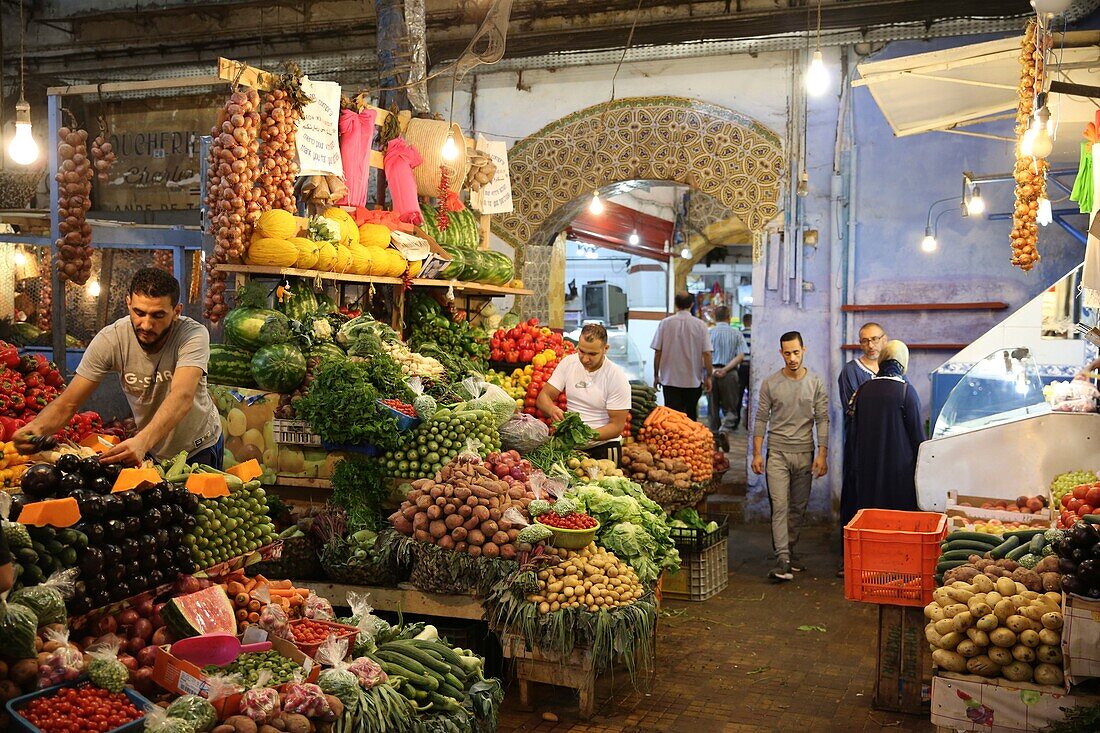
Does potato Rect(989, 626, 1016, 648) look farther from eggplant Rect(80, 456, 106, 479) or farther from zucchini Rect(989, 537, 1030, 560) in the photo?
eggplant Rect(80, 456, 106, 479)

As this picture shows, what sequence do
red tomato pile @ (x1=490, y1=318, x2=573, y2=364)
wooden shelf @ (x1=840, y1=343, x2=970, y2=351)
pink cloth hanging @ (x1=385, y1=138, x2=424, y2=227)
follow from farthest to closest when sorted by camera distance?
wooden shelf @ (x1=840, y1=343, x2=970, y2=351) → red tomato pile @ (x1=490, y1=318, x2=573, y2=364) → pink cloth hanging @ (x1=385, y1=138, x2=424, y2=227)

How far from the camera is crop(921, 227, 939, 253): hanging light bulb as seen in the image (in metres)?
9.36

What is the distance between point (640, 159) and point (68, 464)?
7911 mm

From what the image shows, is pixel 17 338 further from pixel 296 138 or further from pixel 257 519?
pixel 257 519

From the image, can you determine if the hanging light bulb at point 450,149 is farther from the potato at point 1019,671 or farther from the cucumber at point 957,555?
the potato at point 1019,671

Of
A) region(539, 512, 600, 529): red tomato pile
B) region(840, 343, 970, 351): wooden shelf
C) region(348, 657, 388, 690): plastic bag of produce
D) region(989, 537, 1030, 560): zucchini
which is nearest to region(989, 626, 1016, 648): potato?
region(989, 537, 1030, 560): zucchini

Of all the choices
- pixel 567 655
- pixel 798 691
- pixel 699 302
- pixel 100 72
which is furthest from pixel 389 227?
pixel 699 302

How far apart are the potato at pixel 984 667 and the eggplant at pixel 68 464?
352 centimetres

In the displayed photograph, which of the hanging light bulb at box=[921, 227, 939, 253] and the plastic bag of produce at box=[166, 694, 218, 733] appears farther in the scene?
the hanging light bulb at box=[921, 227, 939, 253]

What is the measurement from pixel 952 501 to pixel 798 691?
1.69 meters

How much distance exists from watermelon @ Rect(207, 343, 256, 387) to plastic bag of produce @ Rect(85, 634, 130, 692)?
313 centimetres

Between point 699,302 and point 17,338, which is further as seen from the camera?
point 699,302

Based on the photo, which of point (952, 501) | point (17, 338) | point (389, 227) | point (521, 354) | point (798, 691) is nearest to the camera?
point (798, 691)

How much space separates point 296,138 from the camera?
6.36 metres
